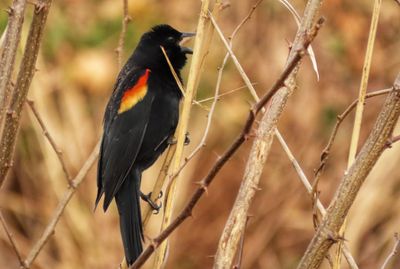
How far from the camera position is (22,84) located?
83.9 inches

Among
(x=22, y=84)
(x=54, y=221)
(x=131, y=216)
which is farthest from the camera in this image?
(x=131, y=216)

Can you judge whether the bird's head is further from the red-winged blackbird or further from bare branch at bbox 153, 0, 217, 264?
bare branch at bbox 153, 0, 217, 264

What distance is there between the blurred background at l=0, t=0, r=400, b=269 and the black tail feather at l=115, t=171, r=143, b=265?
2855 mm

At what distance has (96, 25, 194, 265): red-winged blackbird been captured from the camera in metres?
3.25

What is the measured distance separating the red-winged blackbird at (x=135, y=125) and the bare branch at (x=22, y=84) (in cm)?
102

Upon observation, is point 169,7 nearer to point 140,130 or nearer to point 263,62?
point 263,62

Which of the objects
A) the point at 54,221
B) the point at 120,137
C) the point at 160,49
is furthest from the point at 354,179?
the point at 160,49

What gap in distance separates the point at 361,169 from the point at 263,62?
4857mm

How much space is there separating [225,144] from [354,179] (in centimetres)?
478

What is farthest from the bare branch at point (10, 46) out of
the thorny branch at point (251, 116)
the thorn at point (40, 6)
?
the thorny branch at point (251, 116)

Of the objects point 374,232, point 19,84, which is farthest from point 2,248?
point 19,84

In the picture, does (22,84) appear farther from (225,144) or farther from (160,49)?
(225,144)

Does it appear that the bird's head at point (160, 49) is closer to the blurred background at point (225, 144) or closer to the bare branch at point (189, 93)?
the bare branch at point (189, 93)

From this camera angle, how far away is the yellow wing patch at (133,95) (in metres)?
3.40
